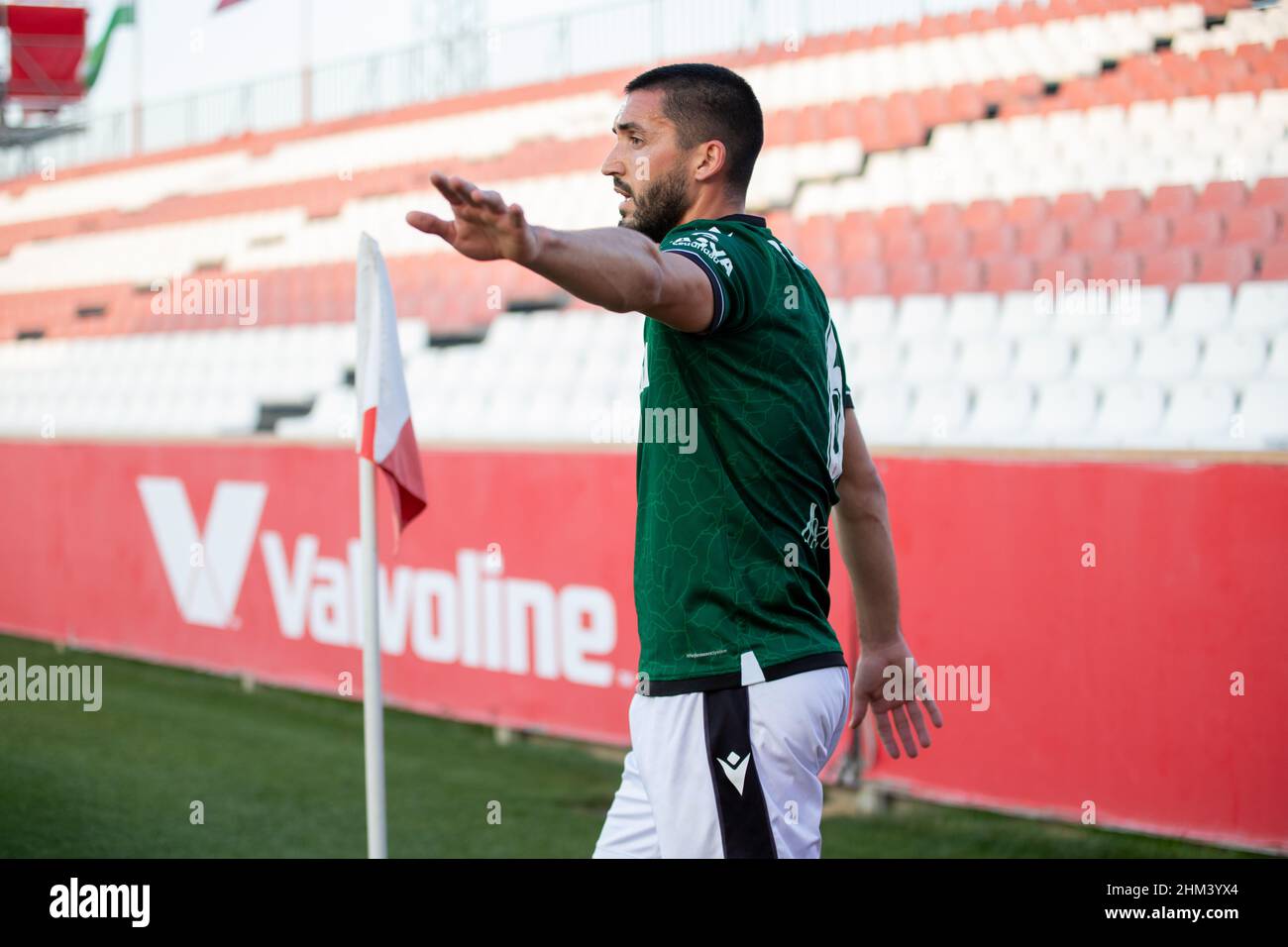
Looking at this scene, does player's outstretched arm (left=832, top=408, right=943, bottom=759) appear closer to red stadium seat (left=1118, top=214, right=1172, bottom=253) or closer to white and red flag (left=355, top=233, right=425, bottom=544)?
white and red flag (left=355, top=233, right=425, bottom=544)

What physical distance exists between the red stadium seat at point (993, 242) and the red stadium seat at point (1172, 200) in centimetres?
82

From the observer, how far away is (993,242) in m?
8.84

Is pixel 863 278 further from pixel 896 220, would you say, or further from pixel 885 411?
pixel 885 411

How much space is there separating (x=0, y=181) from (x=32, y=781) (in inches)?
876

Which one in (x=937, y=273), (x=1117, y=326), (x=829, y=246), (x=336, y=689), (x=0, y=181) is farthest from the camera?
(x=0, y=181)

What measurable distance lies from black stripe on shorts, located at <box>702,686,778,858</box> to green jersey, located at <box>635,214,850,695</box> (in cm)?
6

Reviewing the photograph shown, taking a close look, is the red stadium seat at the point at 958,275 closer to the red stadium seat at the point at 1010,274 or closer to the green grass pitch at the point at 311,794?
the red stadium seat at the point at 1010,274

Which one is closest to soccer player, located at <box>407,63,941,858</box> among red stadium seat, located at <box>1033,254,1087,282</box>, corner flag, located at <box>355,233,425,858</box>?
corner flag, located at <box>355,233,425,858</box>

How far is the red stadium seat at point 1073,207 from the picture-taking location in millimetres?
8750

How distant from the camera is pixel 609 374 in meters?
8.88

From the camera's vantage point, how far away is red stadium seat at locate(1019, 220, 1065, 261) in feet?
27.7
